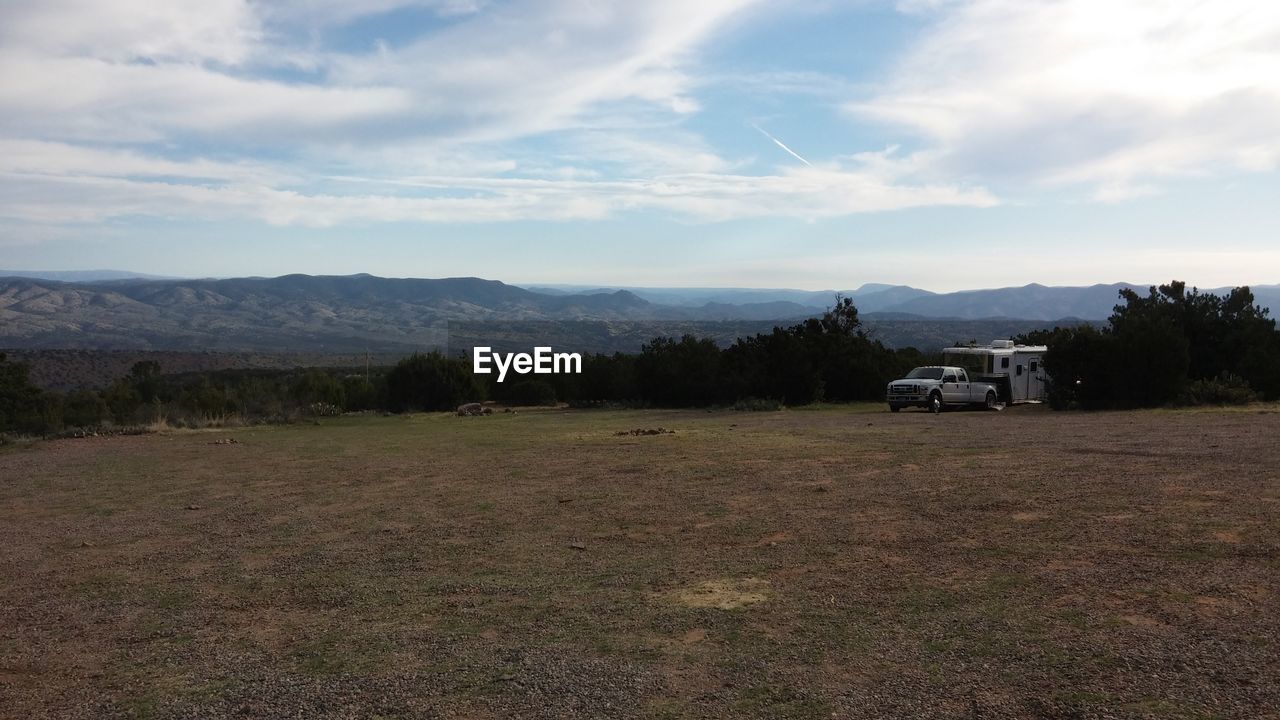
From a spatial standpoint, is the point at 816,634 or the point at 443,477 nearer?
the point at 816,634

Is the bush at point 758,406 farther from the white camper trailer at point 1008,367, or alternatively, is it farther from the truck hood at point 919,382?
the white camper trailer at point 1008,367

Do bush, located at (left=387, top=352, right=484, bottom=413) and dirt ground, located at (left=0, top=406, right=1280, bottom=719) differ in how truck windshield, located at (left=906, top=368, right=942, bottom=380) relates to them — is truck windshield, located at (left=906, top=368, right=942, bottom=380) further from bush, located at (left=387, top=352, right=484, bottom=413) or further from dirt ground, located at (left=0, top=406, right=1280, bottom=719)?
bush, located at (left=387, top=352, right=484, bottom=413)

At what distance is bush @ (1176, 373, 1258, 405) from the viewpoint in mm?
26312

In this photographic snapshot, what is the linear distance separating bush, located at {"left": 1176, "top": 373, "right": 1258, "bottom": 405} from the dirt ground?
13.3 m

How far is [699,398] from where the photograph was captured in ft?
131

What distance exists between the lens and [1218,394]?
2661cm

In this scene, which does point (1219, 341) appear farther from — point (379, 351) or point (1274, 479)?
point (379, 351)

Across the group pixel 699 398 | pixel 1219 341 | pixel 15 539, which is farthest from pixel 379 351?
pixel 15 539

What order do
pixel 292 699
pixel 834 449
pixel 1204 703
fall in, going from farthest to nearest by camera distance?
pixel 834 449
pixel 292 699
pixel 1204 703

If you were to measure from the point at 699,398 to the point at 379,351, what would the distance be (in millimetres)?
121510

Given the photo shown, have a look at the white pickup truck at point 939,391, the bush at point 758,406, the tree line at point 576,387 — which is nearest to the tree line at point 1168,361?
the white pickup truck at point 939,391

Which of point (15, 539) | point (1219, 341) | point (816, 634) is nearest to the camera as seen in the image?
point (816, 634)

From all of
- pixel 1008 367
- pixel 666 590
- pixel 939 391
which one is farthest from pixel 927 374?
pixel 666 590

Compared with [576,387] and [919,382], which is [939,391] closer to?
[919,382]
